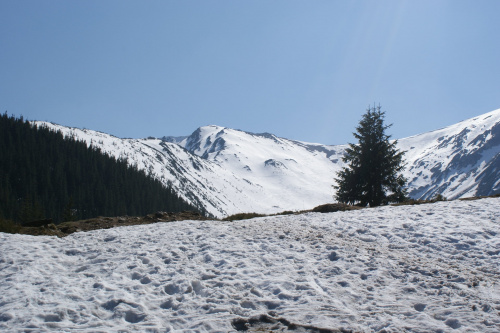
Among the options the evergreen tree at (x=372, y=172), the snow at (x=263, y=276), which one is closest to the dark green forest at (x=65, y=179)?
the evergreen tree at (x=372, y=172)

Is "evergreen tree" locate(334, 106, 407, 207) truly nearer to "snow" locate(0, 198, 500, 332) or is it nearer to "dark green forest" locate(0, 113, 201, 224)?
"snow" locate(0, 198, 500, 332)

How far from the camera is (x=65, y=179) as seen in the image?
136375 mm

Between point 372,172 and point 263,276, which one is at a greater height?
point 372,172

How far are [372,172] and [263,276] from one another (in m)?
22.8

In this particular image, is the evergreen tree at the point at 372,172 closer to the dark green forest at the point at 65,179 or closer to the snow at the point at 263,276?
the snow at the point at 263,276

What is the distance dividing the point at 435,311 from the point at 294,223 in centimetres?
821

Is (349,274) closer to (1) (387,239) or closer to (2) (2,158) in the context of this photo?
(1) (387,239)

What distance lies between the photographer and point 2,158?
5212 inches

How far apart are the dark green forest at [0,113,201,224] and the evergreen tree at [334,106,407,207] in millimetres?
106340

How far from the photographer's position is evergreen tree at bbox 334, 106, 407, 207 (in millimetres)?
31453

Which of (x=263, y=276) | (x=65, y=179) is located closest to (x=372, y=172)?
(x=263, y=276)

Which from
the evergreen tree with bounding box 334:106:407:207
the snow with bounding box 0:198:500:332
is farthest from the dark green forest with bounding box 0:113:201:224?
the snow with bounding box 0:198:500:332

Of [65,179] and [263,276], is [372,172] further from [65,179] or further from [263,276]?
[65,179]

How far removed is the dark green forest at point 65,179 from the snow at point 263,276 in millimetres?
113358
